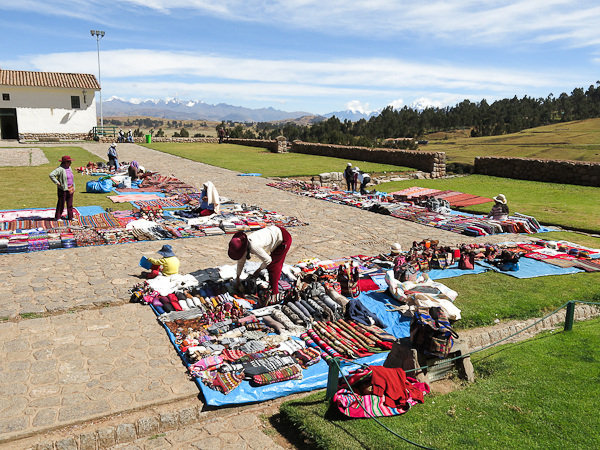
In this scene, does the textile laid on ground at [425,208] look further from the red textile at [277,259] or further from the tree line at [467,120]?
the tree line at [467,120]

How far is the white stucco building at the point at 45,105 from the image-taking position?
46875 millimetres

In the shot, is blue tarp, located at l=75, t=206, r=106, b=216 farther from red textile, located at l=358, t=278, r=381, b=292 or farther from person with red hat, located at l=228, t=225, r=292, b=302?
red textile, located at l=358, t=278, r=381, b=292

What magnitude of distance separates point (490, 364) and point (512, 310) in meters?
2.03

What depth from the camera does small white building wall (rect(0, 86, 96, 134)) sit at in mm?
46969

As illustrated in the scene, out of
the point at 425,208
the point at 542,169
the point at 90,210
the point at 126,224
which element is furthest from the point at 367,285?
the point at 542,169

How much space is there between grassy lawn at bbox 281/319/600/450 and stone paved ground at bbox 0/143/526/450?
0.79 metres

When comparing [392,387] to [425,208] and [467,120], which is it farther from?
[467,120]

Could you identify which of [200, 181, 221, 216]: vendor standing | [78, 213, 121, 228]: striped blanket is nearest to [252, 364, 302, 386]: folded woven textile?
[78, 213, 121, 228]: striped blanket

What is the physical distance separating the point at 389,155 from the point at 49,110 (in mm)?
38453

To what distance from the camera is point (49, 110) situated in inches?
1898

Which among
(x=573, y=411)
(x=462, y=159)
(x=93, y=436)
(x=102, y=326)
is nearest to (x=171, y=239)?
(x=102, y=326)

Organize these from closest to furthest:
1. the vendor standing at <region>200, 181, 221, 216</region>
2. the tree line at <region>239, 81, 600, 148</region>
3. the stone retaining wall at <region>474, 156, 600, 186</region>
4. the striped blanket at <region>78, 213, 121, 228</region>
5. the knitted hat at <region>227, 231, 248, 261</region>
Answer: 1. the knitted hat at <region>227, 231, 248, 261</region>
2. the striped blanket at <region>78, 213, 121, 228</region>
3. the vendor standing at <region>200, 181, 221, 216</region>
4. the stone retaining wall at <region>474, 156, 600, 186</region>
5. the tree line at <region>239, 81, 600, 148</region>

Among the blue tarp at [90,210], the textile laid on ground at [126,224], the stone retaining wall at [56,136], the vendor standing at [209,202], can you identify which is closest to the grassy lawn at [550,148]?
the textile laid on ground at [126,224]

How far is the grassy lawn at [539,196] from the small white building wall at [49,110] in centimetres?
4038
